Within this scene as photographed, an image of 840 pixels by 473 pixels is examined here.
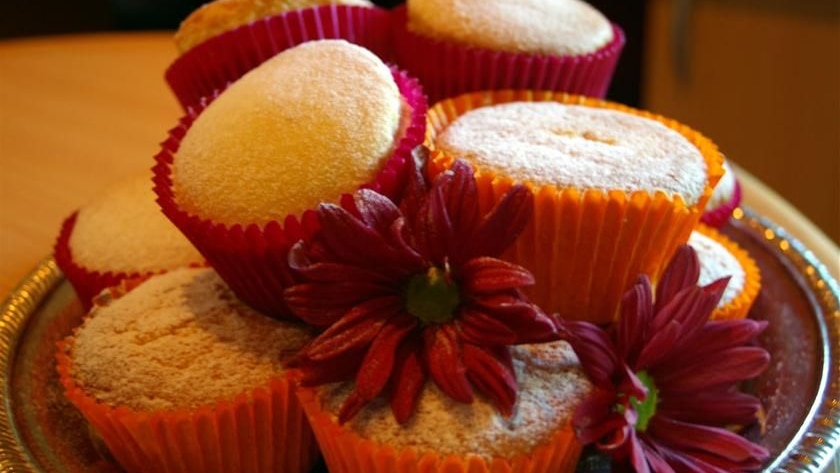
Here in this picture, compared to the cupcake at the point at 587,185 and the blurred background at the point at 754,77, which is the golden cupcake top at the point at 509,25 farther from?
the blurred background at the point at 754,77

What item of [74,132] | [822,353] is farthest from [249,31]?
[74,132]

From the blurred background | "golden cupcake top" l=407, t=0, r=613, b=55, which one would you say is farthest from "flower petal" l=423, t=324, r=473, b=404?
the blurred background

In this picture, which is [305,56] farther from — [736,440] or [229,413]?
[736,440]

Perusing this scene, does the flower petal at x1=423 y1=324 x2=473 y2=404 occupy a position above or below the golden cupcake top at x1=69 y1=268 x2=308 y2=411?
above

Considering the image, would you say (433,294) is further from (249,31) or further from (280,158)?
(249,31)

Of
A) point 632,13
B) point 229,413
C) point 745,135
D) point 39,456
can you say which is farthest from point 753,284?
point 632,13

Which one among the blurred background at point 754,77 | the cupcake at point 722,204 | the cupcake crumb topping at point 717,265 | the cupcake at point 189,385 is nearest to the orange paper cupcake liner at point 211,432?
the cupcake at point 189,385

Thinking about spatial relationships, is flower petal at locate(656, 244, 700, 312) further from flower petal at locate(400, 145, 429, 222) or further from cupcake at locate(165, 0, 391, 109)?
cupcake at locate(165, 0, 391, 109)

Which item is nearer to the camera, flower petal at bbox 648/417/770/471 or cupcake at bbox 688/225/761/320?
flower petal at bbox 648/417/770/471
